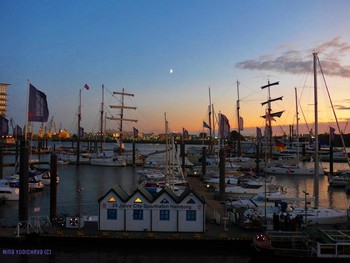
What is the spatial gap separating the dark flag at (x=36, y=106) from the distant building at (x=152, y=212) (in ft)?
30.0

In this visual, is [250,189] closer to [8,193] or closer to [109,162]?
[8,193]

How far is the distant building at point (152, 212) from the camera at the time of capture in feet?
80.5

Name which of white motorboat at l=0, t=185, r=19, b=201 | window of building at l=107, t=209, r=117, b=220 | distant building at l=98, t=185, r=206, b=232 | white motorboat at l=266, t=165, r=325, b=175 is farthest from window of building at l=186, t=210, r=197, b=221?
white motorboat at l=266, t=165, r=325, b=175

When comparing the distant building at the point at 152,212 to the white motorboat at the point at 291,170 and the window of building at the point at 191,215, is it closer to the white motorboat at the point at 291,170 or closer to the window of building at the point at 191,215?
the window of building at the point at 191,215

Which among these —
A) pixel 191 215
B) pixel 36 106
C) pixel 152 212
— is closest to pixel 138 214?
pixel 152 212

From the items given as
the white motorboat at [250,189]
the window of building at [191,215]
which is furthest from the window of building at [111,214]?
the white motorboat at [250,189]

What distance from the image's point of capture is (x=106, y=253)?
23328 millimetres

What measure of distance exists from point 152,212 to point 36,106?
40.7 feet

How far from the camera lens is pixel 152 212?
24.7 metres

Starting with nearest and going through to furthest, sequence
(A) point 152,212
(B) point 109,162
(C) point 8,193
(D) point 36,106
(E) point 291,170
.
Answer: (A) point 152,212 → (D) point 36,106 → (C) point 8,193 → (E) point 291,170 → (B) point 109,162

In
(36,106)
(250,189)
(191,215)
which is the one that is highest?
(36,106)

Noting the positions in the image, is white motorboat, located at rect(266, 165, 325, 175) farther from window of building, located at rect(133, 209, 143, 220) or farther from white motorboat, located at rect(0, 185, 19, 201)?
window of building, located at rect(133, 209, 143, 220)

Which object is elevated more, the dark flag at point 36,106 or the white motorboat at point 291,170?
the dark flag at point 36,106

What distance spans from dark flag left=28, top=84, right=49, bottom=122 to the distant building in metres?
9.16
